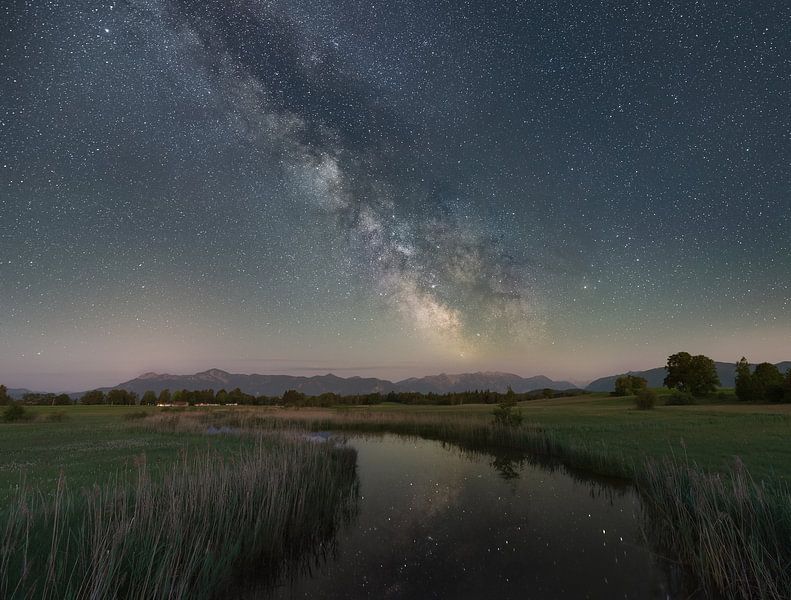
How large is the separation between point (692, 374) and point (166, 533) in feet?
288

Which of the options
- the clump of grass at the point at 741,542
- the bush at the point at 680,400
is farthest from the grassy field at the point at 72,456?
the bush at the point at 680,400

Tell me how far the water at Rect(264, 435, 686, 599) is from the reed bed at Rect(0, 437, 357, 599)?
1.26 meters

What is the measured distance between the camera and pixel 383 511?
14.7 m

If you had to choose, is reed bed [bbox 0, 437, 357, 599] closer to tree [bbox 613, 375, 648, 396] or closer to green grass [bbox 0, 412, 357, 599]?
green grass [bbox 0, 412, 357, 599]

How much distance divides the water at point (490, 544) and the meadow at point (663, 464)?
1.23 metres

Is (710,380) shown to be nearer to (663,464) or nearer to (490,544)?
(663,464)

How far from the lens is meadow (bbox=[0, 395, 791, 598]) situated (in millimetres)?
7750

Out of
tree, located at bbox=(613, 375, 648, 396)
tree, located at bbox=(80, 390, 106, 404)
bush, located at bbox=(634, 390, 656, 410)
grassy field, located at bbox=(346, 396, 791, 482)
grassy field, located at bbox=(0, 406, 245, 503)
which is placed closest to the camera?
grassy field, located at bbox=(0, 406, 245, 503)

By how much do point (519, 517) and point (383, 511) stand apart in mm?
4911

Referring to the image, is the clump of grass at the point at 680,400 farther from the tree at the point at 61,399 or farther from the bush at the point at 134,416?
the tree at the point at 61,399

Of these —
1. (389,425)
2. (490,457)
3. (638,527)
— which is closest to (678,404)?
(389,425)

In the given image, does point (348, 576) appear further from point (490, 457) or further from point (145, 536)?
point (490, 457)

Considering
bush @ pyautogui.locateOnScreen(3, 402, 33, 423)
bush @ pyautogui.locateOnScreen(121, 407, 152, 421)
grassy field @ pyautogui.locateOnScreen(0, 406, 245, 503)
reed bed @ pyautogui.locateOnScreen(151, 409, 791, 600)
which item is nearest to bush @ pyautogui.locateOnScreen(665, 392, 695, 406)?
reed bed @ pyautogui.locateOnScreen(151, 409, 791, 600)

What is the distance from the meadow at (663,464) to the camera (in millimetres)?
7750
